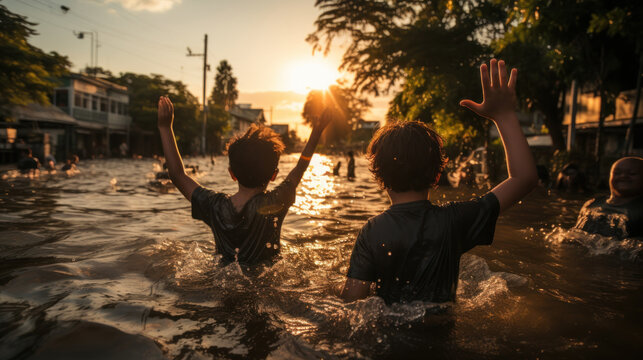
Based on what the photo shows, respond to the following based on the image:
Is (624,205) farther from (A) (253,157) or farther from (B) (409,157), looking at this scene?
(A) (253,157)

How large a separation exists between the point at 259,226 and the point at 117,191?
33.0 ft

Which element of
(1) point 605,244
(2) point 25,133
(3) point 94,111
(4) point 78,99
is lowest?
(1) point 605,244

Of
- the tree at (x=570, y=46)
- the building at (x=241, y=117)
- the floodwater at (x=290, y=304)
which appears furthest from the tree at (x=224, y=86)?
the floodwater at (x=290, y=304)

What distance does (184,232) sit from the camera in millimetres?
6301

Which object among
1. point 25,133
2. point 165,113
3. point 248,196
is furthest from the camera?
point 25,133

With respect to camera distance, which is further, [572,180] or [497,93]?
[572,180]

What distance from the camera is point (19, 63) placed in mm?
15531

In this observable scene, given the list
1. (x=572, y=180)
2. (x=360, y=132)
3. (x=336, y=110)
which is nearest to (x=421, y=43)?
(x=572, y=180)

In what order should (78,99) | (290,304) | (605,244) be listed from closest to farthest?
(290,304)
(605,244)
(78,99)

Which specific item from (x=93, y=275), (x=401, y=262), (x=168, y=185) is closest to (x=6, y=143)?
(x=168, y=185)

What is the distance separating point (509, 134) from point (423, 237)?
675 mm

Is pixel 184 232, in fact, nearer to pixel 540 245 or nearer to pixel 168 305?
pixel 168 305

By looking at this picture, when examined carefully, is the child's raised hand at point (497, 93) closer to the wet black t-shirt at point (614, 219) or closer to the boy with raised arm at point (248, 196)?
the boy with raised arm at point (248, 196)

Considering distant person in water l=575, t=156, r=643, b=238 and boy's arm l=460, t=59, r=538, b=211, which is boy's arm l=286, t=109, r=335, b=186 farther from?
distant person in water l=575, t=156, r=643, b=238
